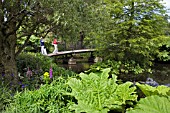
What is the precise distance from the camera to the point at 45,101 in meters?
2.89

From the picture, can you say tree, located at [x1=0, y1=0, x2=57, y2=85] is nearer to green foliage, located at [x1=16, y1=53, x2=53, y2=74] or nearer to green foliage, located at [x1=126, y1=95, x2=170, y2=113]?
green foliage, located at [x1=16, y1=53, x2=53, y2=74]

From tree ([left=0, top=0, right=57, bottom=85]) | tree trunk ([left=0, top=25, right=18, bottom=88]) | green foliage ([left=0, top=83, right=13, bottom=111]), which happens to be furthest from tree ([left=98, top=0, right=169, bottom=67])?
green foliage ([left=0, top=83, right=13, bottom=111])

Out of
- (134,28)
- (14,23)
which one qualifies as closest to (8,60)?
(14,23)

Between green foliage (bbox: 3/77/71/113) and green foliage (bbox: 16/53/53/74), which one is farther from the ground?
green foliage (bbox: 16/53/53/74)

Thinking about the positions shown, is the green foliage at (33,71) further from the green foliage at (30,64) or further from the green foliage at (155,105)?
the green foliage at (155,105)

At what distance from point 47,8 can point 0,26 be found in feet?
3.69

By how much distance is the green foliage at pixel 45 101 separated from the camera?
2.77m

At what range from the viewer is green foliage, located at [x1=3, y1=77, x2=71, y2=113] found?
2773 millimetres

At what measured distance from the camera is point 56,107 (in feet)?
9.04

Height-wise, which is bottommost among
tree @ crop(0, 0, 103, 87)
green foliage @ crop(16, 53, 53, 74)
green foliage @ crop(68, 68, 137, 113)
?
green foliage @ crop(68, 68, 137, 113)

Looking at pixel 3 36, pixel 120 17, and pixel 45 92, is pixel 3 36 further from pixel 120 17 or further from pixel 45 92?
pixel 120 17

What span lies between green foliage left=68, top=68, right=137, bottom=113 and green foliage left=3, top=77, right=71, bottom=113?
18 cm

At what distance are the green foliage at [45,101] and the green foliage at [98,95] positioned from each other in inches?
7.0

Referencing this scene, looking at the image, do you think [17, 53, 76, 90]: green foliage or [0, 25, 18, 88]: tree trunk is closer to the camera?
[0, 25, 18, 88]: tree trunk
